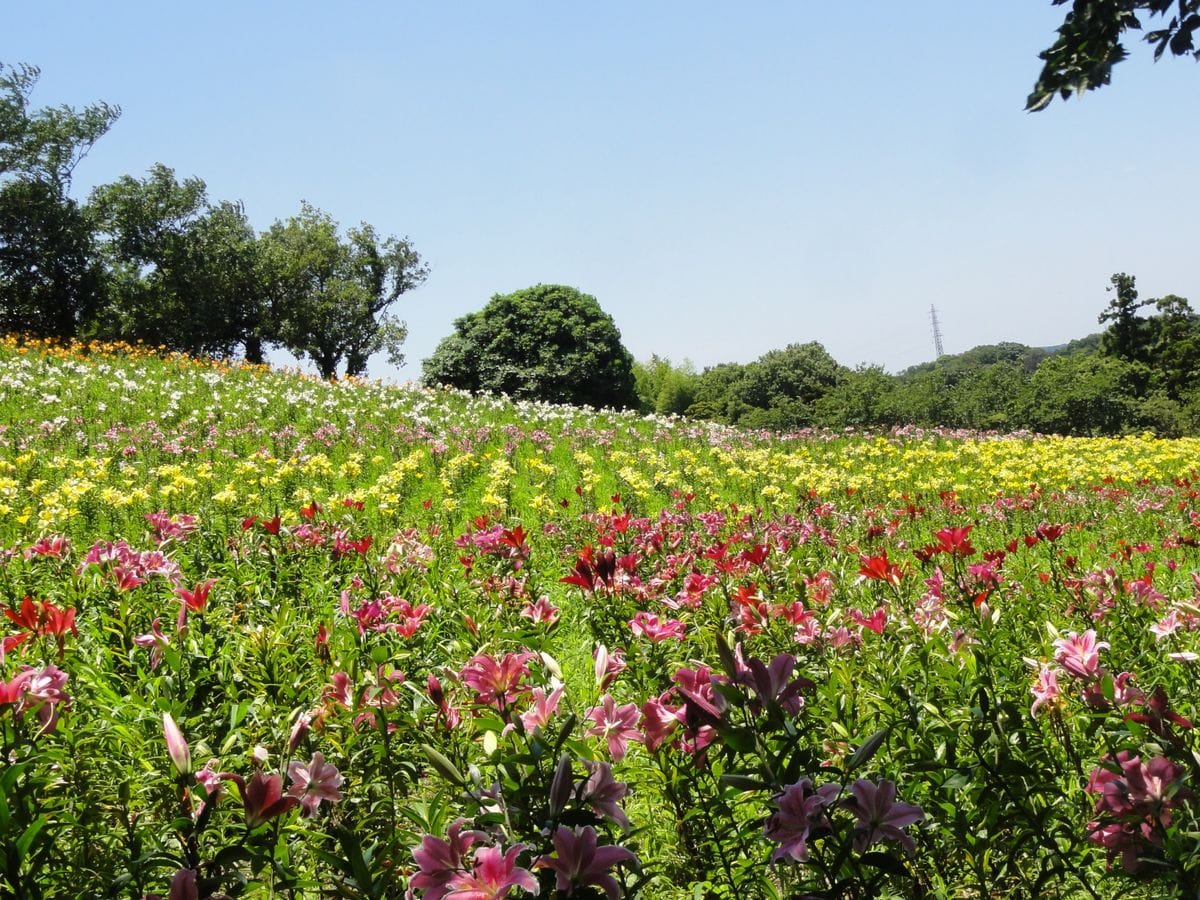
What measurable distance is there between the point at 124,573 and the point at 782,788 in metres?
2.78

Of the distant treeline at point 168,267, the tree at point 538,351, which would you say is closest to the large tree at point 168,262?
the distant treeline at point 168,267

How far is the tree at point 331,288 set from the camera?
3180cm

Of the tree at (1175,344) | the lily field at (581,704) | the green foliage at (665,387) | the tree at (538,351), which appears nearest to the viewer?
the lily field at (581,704)

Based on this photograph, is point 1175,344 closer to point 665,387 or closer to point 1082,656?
point 665,387

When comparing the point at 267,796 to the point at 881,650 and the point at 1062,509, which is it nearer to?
the point at 881,650

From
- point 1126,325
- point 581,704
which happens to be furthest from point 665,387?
point 581,704

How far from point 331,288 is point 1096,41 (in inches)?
1310

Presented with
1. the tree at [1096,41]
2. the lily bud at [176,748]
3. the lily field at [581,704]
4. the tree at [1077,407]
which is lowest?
the lily field at [581,704]

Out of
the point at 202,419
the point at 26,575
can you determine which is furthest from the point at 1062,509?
the point at 202,419

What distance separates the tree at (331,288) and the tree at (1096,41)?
32382 millimetres

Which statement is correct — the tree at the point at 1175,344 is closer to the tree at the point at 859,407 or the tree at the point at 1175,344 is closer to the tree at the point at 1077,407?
the tree at the point at 1077,407

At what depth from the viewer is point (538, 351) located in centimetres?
2869

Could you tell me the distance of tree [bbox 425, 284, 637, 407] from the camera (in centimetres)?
2844

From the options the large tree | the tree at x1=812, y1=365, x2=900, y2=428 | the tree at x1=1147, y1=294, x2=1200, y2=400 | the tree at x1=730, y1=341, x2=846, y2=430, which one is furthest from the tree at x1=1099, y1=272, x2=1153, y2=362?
the large tree
